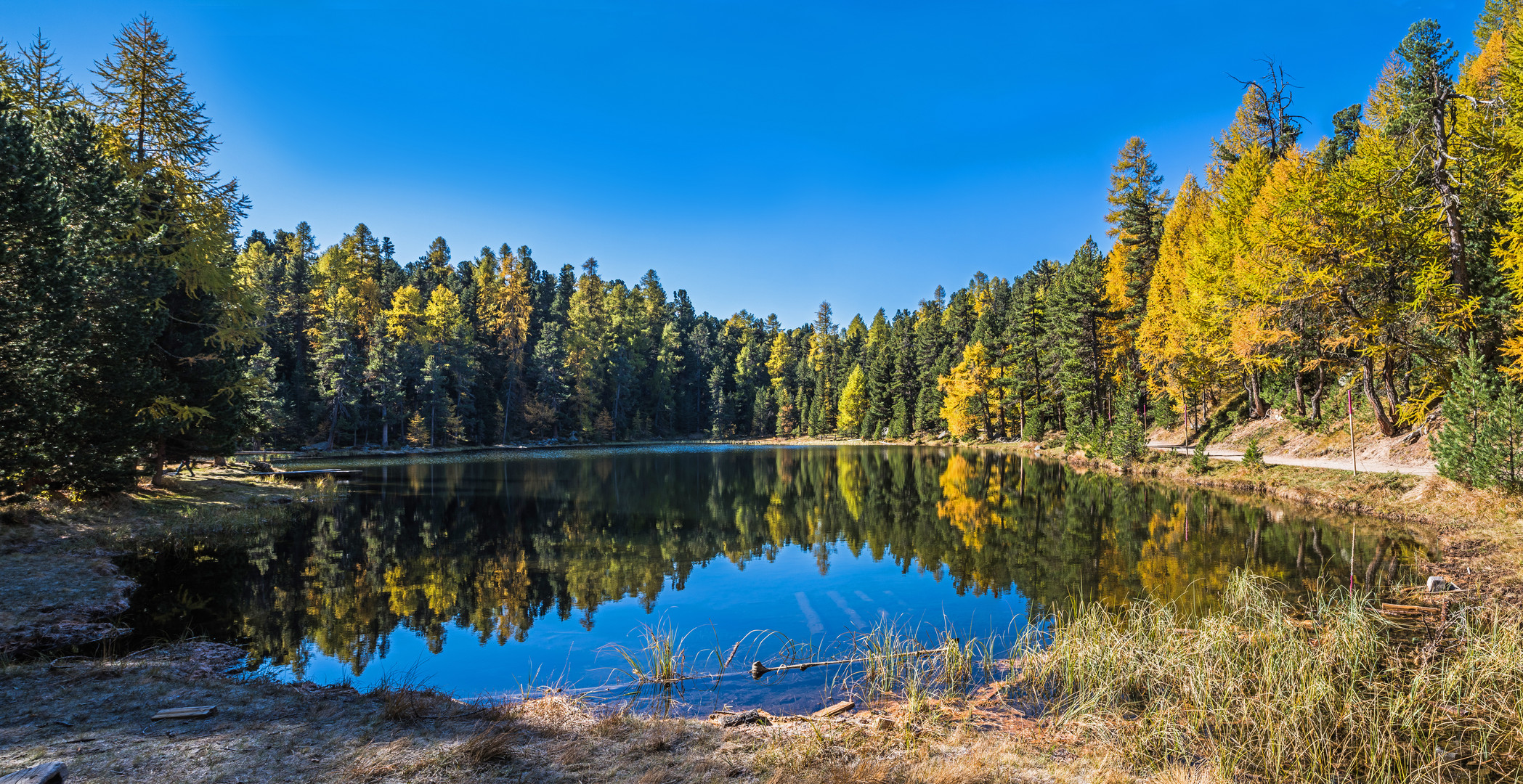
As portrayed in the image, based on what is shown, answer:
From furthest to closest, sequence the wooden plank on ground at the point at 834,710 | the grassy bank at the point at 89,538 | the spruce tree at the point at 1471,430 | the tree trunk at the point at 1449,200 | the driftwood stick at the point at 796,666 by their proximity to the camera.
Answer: the tree trunk at the point at 1449,200 → the spruce tree at the point at 1471,430 → the grassy bank at the point at 89,538 → the driftwood stick at the point at 796,666 → the wooden plank on ground at the point at 834,710

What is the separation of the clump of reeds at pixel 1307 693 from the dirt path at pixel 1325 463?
1392 cm

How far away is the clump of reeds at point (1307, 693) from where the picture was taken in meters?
4.80

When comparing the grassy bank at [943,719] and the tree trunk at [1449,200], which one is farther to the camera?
the tree trunk at [1449,200]

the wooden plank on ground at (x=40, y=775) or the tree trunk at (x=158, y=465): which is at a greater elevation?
the tree trunk at (x=158, y=465)

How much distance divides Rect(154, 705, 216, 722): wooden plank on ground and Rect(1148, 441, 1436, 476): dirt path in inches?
981

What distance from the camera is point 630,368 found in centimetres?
8288

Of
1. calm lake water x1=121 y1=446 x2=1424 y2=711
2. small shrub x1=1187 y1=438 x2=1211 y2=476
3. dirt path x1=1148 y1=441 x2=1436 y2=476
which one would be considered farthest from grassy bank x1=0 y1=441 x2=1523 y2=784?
small shrub x1=1187 y1=438 x2=1211 y2=476

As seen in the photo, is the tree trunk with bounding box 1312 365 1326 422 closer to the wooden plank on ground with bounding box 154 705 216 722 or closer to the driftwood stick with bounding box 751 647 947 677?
the driftwood stick with bounding box 751 647 947 677

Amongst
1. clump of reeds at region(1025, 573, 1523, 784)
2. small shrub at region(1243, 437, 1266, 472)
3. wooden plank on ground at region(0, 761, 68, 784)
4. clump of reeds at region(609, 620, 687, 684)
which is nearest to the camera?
wooden plank on ground at region(0, 761, 68, 784)

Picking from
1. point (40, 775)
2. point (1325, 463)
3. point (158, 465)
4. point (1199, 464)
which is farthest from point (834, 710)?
point (1199, 464)

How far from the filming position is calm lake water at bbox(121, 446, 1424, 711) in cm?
882

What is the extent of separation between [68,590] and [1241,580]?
17540mm

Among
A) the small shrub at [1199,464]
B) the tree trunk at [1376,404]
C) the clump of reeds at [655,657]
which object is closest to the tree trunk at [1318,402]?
the tree trunk at [1376,404]

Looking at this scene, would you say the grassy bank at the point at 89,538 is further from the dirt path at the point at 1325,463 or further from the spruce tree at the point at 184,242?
the dirt path at the point at 1325,463
